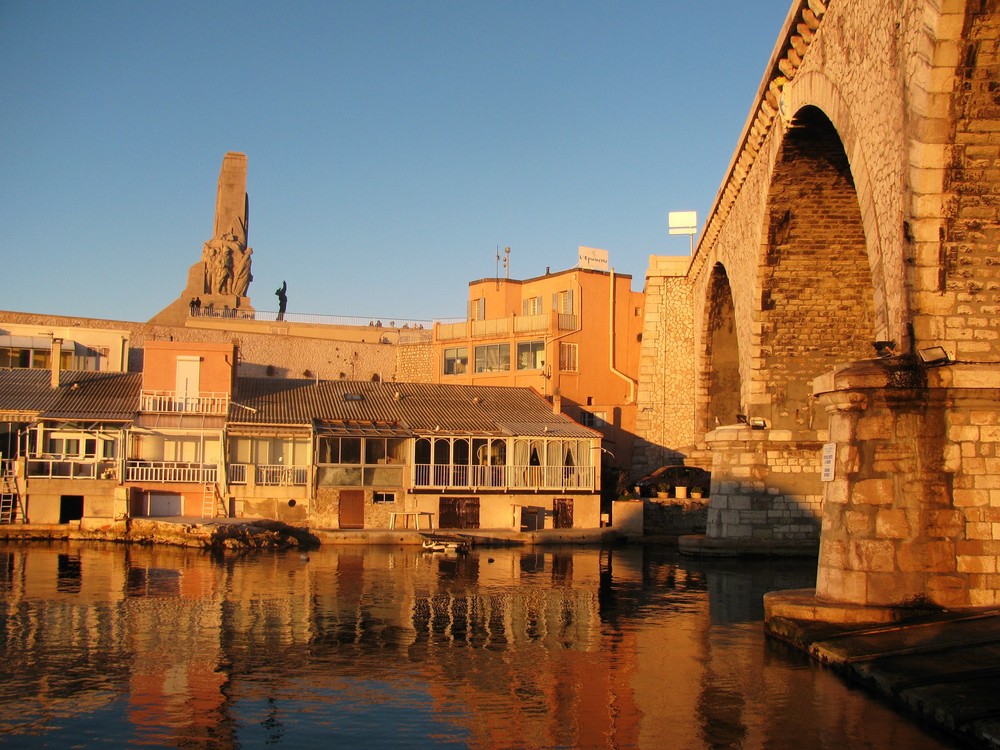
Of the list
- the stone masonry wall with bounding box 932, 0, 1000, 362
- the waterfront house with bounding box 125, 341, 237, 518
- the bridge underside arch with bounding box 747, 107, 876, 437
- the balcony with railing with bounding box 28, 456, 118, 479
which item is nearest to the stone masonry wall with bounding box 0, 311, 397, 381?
the waterfront house with bounding box 125, 341, 237, 518

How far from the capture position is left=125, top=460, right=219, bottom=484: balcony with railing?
30.7m

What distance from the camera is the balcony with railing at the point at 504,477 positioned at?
31562mm

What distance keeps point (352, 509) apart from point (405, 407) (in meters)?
4.70

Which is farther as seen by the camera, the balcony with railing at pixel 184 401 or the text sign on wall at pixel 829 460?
the balcony with railing at pixel 184 401

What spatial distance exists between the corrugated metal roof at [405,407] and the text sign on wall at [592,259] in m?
11.5

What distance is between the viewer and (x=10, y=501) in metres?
29.8

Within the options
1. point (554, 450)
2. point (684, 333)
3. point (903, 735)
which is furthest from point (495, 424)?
point (903, 735)

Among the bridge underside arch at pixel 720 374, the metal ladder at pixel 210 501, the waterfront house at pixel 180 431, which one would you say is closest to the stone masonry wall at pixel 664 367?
the bridge underside arch at pixel 720 374

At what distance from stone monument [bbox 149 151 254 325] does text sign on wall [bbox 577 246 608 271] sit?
18.0 meters

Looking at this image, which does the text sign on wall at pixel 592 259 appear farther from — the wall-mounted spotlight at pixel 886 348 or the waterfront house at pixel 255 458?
the wall-mounted spotlight at pixel 886 348

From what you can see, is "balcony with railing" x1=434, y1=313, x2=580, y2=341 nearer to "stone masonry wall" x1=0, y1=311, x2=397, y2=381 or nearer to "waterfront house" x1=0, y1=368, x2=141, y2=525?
"stone masonry wall" x1=0, y1=311, x2=397, y2=381

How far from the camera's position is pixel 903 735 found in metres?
9.66

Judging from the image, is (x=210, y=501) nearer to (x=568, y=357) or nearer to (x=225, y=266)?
(x=568, y=357)

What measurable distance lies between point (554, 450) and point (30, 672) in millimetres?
22047
